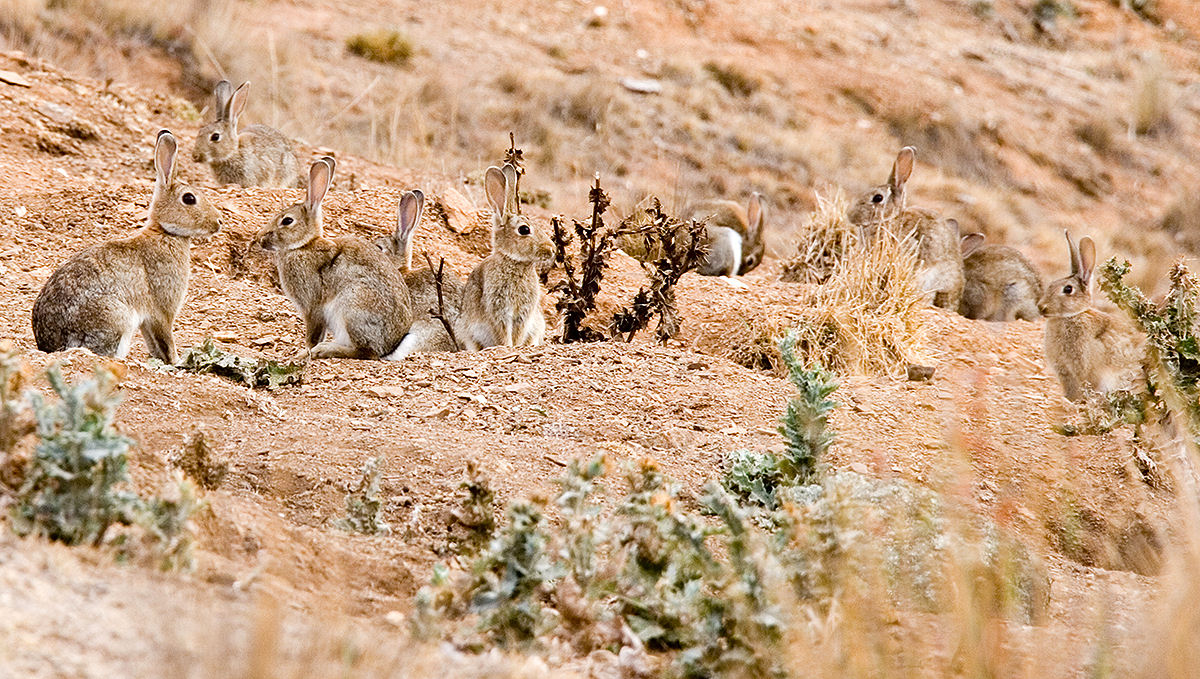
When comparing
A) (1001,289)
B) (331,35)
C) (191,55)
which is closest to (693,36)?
(331,35)

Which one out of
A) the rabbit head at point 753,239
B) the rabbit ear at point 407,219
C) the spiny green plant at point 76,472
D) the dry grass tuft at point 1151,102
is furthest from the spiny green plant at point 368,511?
the dry grass tuft at point 1151,102

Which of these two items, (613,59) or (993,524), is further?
(613,59)

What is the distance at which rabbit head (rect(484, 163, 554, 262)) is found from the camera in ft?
24.5

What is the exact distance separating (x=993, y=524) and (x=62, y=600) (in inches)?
129

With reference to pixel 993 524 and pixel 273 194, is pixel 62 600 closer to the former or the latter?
pixel 993 524

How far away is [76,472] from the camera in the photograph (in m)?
3.55

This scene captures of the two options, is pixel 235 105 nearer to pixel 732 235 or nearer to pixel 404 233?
pixel 404 233

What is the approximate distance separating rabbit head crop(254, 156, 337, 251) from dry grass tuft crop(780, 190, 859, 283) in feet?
14.6

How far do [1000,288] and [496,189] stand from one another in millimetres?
5142

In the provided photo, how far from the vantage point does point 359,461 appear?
5.28 meters

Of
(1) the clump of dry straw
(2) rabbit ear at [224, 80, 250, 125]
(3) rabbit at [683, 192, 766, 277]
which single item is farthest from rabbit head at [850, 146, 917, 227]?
(2) rabbit ear at [224, 80, 250, 125]

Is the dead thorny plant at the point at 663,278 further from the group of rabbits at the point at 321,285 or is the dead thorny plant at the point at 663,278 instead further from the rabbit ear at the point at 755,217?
the rabbit ear at the point at 755,217

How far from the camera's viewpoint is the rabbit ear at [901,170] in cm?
1068

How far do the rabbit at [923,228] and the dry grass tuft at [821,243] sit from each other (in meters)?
0.17
